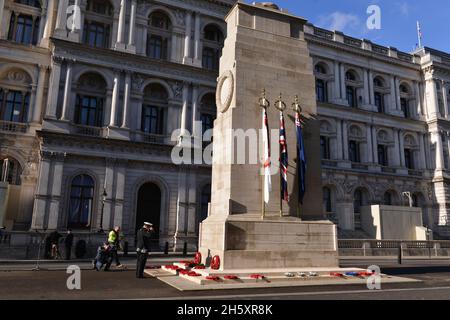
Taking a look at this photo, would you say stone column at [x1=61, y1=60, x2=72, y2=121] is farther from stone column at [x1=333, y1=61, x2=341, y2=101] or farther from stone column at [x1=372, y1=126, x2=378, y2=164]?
stone column at [x1=372, y1=126, x2=378, y2=164]

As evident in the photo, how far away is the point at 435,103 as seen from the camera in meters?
46.3

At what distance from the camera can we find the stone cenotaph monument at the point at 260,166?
497 inches

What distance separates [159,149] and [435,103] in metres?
36.4

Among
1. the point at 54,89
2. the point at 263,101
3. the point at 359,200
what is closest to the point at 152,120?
the point at 54,89

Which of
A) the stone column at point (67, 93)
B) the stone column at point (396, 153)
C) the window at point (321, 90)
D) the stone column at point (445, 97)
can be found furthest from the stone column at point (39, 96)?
the stone column at point (445, 97)

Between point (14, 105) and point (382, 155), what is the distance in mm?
40095

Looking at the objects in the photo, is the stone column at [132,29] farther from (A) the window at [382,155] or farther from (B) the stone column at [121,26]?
(A) the window at [382,155]

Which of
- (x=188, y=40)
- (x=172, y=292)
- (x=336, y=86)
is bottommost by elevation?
(x=172, y=292)

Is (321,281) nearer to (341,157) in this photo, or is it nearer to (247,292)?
(247,292)

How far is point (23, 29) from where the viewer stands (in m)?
31.5

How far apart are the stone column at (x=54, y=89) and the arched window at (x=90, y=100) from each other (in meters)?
1.86

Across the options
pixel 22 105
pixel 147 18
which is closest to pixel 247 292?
pixel 22 105

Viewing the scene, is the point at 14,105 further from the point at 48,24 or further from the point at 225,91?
the point at 225,91

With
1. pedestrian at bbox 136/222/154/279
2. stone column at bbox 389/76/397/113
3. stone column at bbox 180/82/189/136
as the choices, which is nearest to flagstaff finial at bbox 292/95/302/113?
pedestrian at bbox 136/222/154/279
